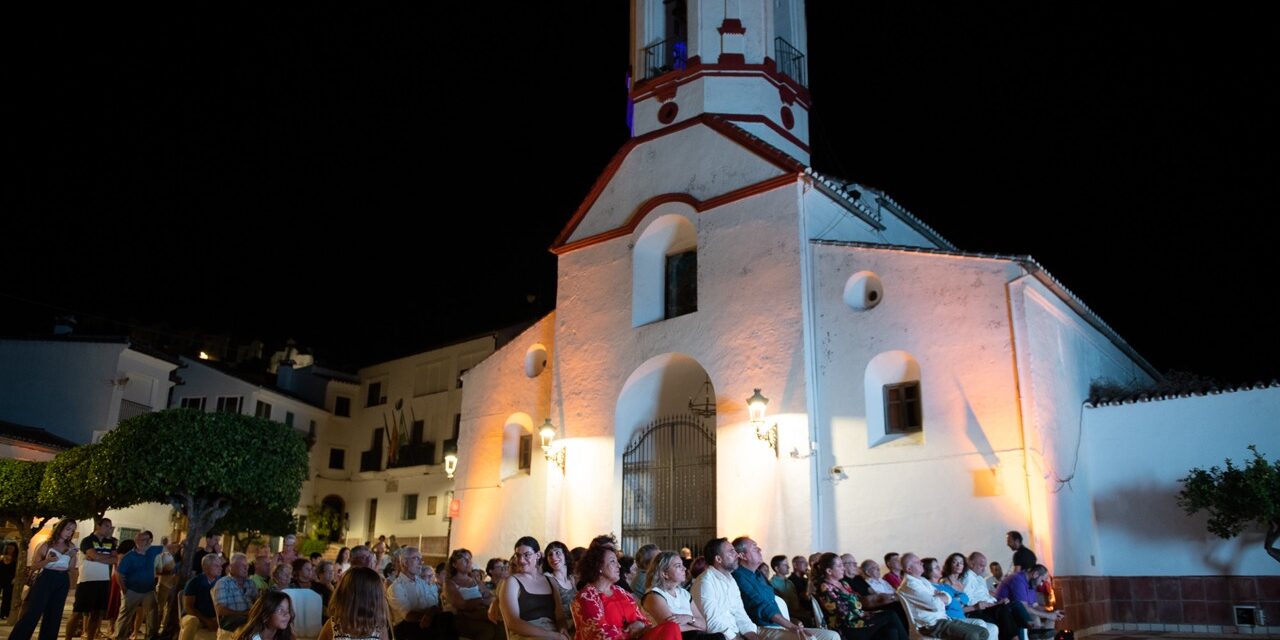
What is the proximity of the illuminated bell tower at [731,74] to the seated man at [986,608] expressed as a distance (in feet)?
31.6

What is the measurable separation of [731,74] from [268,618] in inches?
580

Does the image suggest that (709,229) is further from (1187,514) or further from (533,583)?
(533,583)

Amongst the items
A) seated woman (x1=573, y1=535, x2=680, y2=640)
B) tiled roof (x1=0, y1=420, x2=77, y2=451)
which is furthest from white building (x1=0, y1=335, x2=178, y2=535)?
seated woman (x1=573, y1=535, x2=680, y2=640)

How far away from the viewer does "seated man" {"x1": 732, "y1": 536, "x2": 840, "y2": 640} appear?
8.11 m

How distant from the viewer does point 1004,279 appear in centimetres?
1409

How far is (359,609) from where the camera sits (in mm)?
5523

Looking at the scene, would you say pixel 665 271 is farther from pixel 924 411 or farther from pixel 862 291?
pixel 924 411

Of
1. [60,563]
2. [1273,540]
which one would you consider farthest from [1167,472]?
[60,563]

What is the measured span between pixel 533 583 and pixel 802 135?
1388 centimetres

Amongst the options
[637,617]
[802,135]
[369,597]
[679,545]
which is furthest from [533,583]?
[802,135]

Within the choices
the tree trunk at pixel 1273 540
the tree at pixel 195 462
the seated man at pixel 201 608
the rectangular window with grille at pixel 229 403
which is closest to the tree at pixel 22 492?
the tree at pixel 195 462

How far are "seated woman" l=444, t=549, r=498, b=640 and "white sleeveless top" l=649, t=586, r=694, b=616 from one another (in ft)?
6.37

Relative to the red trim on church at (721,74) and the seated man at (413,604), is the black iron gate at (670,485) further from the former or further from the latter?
the seated man at (413,604)

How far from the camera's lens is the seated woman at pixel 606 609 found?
251 inches
